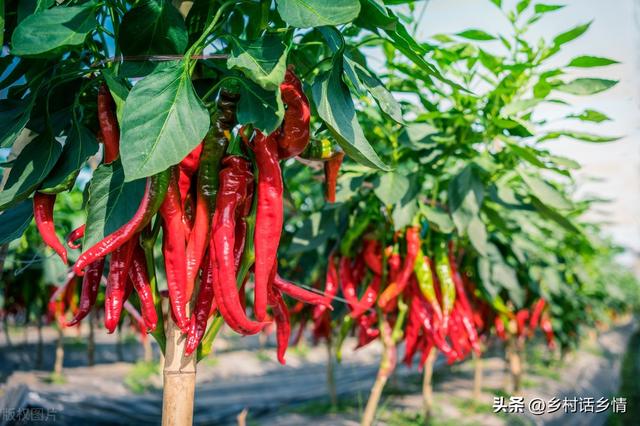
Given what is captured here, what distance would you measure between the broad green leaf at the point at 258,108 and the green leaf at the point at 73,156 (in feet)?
0.83

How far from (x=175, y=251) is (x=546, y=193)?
1.08 meters

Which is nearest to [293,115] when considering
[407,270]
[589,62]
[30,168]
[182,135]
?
[182,135]

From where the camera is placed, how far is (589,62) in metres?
1.18

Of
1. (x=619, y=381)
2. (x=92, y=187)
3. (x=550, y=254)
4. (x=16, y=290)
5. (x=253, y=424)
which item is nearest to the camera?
(x=92, y=187)

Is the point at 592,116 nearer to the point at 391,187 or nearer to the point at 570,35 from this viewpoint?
the point at 570,35

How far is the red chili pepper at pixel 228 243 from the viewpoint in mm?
765

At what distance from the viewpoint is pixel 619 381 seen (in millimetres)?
9484

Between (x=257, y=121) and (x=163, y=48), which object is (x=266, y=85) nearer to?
(x=257, y=121)

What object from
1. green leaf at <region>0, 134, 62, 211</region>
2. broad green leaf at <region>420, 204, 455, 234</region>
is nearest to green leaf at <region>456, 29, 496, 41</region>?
broad green leaf at <region>420, 204, 455, 234</region>

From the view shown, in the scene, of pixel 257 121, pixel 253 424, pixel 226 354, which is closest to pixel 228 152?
pixel 257 121

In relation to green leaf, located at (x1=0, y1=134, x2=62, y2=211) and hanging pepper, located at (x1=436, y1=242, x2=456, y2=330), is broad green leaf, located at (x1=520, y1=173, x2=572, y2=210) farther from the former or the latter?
green leaf, located at (x1=0, y1=134, x2=62, y2=211)

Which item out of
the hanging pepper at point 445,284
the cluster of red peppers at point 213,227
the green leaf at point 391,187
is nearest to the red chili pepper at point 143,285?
the cluster of red peppers at point 213,227

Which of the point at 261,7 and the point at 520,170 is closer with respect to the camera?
the point at 261,7

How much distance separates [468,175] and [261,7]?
34.3 inches
